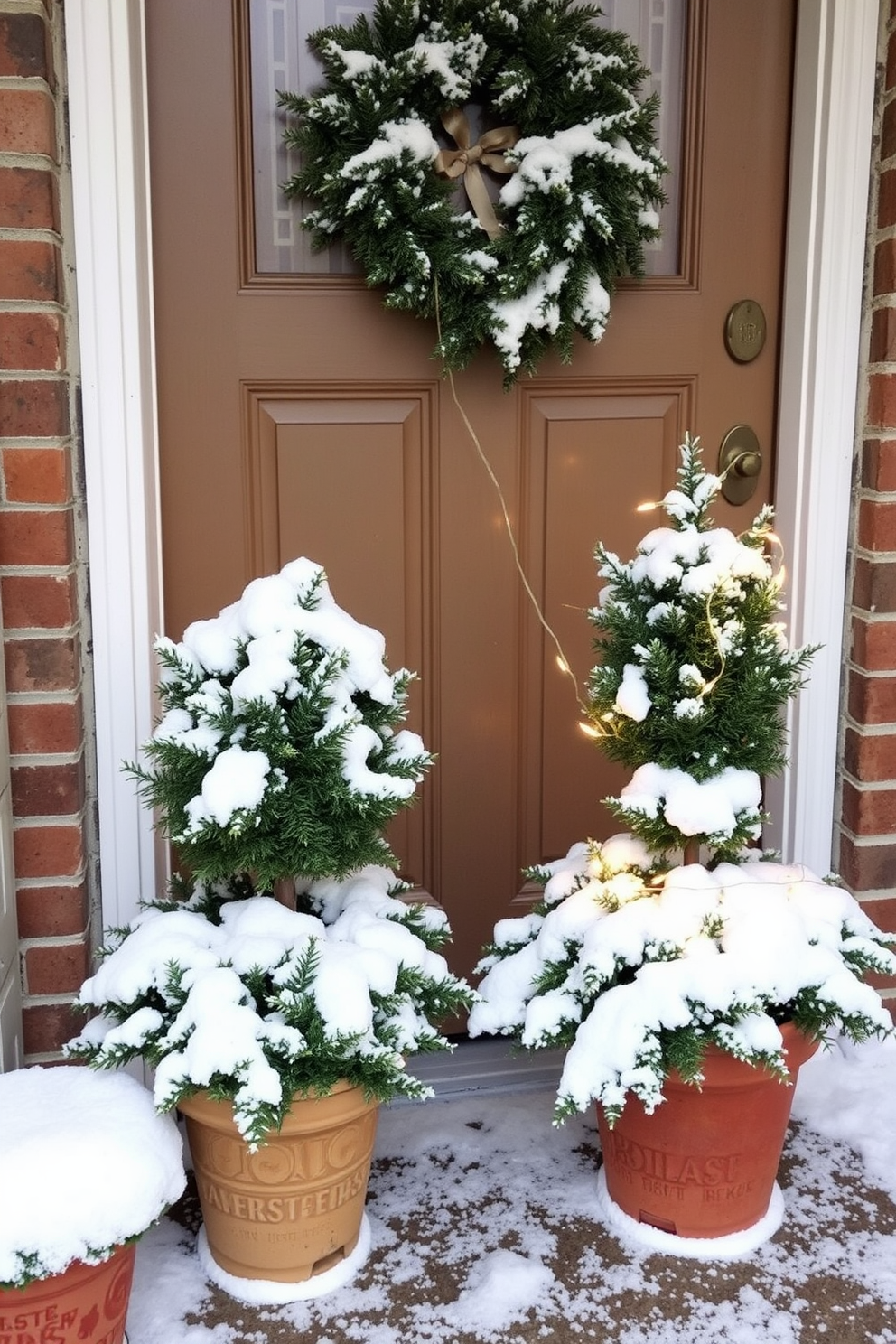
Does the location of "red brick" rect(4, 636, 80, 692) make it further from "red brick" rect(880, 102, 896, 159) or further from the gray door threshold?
"red brick" rect(880, 102, 896, 159)

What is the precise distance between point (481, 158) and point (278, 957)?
4.19 feet

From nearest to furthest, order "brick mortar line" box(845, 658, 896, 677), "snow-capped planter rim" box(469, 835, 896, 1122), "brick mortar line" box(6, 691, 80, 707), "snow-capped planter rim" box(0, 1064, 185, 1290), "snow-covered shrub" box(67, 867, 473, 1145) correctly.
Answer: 1. "snow-capped planter rim" box(0, 1064, 185, 1290)
2. "snow-covered shrub" box(67, 867, 473, 1145)
3. "snow-capped planter rim" box(469, 835, 896, 1122)
4. "brick mortar line" box(6, 691, 80, 707)
5. "brick mortar line" box(845, 658, 896, 677)

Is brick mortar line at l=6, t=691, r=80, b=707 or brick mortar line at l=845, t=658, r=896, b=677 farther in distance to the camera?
brick mortar line at l=845, t=658, r=896, b=677

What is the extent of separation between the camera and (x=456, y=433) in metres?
2.14

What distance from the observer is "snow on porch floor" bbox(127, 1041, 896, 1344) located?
5.47 ft

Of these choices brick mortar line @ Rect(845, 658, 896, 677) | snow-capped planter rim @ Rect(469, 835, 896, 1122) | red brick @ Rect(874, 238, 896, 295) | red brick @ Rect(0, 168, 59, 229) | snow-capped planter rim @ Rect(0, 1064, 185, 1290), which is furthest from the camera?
brick mortar line @ Rect(845, 658, 896, 677)

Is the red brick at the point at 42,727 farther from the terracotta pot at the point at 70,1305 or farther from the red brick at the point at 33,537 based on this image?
the terracotta pot at the point at 70,1305

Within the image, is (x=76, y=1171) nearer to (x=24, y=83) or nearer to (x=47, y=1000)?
(x=47, y=1000)

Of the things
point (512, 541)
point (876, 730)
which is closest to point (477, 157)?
point (512, 541)

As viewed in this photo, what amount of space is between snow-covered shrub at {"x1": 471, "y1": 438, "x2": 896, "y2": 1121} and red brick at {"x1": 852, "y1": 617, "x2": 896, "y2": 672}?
1.36ft

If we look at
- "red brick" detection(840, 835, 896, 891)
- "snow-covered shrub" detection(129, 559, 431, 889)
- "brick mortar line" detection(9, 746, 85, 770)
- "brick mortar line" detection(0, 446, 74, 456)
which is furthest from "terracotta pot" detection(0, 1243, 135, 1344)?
"red brick" detection(840, 835, 896, 891)

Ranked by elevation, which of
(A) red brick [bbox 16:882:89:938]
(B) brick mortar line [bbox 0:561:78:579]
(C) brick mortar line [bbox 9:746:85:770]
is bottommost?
(A) red brick [bbox 16:882:89:938]

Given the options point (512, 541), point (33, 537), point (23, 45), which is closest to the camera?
point (23, 45)

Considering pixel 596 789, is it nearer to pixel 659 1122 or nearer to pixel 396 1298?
pixel 659 1122
